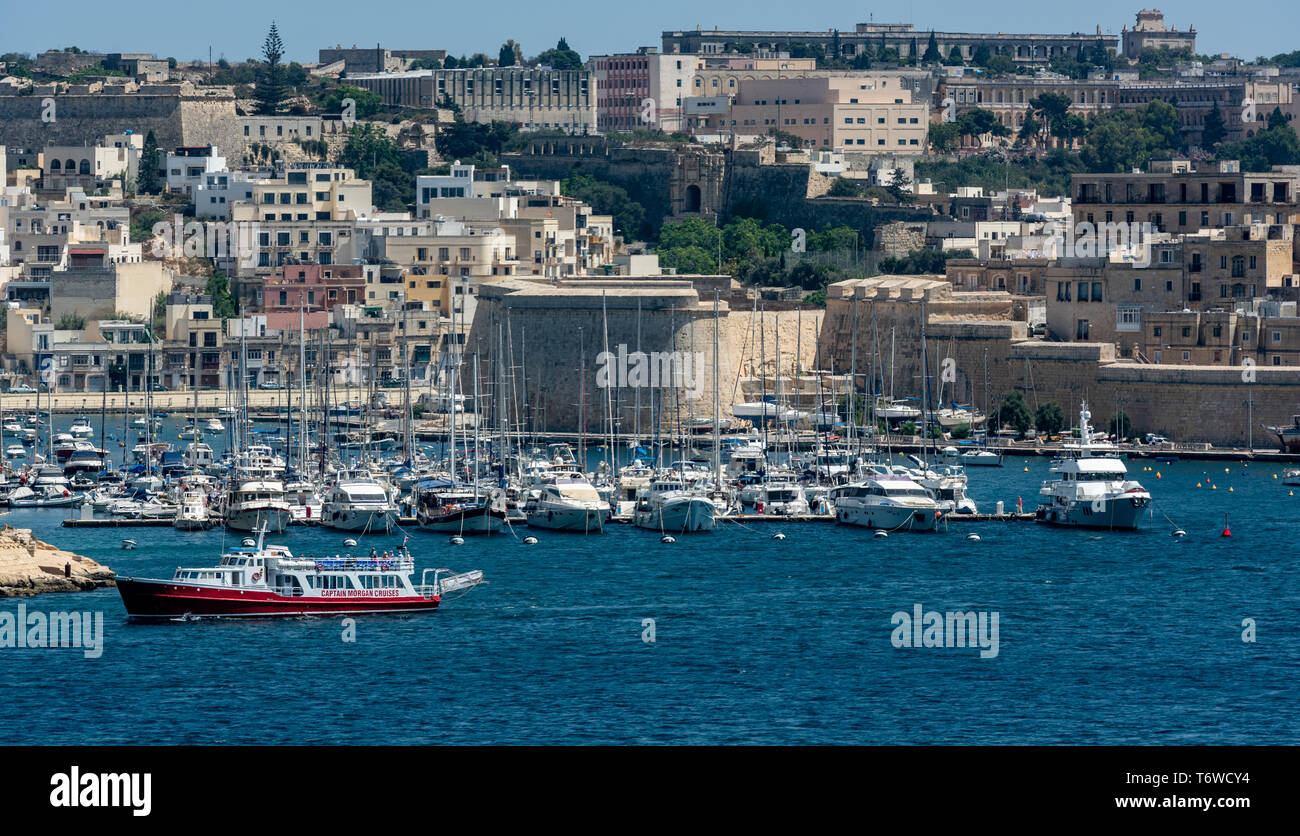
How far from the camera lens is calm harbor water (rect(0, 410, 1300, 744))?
64.5 ft

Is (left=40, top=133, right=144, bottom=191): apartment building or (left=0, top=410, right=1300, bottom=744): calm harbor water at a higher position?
(left=40, top=133, right=144, bottom=191): apartment building

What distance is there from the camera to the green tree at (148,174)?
7462 cm

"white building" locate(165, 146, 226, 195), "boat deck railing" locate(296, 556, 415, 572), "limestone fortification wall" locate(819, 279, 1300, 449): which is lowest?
"boat deck railing" locate(296, 556, 415, 572)

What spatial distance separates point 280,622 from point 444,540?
8.49m

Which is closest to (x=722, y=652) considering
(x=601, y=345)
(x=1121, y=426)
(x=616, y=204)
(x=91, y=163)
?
(x=1121, y=426)

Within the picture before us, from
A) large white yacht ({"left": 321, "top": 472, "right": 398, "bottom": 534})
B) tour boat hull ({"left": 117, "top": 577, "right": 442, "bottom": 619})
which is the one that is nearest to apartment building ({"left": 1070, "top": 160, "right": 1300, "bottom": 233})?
large white yacht ({"left": 321, "top": 472, "right": 398, "bottom": 534})

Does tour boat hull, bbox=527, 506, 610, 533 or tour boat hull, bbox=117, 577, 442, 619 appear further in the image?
tour boat hull, bbox=527, 506, 610, 533

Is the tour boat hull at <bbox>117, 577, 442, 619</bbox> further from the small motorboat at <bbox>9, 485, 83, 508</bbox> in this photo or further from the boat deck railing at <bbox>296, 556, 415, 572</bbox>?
the small motorboat at <bbox>9, 485, 83, 508</bbox>

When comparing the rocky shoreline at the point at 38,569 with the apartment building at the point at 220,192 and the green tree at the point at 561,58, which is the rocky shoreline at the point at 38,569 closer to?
the apartment building at the point at 220,192

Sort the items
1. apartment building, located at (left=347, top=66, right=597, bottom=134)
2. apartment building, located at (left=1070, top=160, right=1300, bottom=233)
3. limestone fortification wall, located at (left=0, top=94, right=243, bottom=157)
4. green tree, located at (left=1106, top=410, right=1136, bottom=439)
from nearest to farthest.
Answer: green tree, located at (left=1106, top=410, right=1136, bottom=439), apartment building, located at (left=1070, top=160, right=1300, bottom=233), limestone fortification wall, located at (left=0, top=94, right=243, bottom=157), apartment building, located at (left=347, top=66, right=597, bottom=134)

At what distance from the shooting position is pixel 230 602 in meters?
25.2

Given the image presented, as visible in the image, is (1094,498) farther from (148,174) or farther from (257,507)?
(148,174)

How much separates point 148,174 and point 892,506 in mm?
45905

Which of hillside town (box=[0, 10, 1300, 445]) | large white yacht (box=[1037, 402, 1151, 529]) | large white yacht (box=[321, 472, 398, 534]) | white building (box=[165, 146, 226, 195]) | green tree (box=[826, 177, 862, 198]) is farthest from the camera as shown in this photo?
green tree (box=[826, 177, 862, 198])
